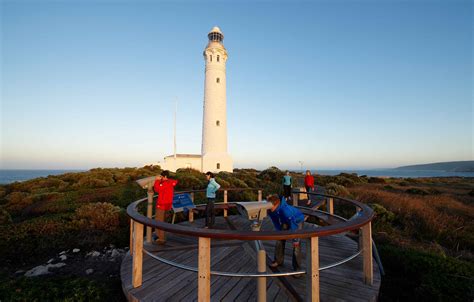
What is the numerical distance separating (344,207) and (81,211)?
10733 mm

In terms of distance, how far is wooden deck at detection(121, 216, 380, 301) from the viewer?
336cm

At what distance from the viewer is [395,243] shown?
650cm

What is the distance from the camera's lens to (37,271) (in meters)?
4.95

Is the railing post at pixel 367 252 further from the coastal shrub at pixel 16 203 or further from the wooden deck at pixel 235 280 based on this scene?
the coastal shrub at pixel 16 203

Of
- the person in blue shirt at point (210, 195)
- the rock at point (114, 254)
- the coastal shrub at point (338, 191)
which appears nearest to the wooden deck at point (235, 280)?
the person in blue shirt at point (210, 195)

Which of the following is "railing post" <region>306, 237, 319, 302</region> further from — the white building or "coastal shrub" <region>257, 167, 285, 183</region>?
the white building

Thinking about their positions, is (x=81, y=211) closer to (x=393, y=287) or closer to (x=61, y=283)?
(x=61, y=283)

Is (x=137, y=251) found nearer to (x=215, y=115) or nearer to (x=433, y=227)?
(x=433, y=227)

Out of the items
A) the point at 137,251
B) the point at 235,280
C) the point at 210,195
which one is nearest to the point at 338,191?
the point at 210,195

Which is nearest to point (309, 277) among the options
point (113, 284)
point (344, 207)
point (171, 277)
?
point (171, 277)

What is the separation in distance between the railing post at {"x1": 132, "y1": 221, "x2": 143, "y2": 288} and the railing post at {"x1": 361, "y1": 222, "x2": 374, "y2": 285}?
11.3 ft

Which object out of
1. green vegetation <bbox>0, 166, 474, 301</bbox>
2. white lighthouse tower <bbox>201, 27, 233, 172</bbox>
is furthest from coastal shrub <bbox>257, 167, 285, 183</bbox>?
green vegetation <bbox>0, 166, 474, 301</bbox>

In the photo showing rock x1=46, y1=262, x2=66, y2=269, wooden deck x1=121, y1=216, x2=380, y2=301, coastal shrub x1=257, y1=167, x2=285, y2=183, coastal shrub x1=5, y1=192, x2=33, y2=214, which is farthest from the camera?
coastal shrub x1=257, y1=167, x2=285, y2=183

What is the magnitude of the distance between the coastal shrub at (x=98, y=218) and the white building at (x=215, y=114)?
16.2 meters
